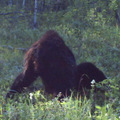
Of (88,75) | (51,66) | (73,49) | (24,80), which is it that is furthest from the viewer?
(73,49)

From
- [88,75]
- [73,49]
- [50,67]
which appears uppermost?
[73,49]

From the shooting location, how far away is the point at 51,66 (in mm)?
4262

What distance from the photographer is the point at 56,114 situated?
10.2ft

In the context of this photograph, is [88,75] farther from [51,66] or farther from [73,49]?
[73,49]

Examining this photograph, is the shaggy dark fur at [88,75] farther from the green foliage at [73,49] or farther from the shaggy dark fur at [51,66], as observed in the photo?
the shaggy dark fur at [51,66]

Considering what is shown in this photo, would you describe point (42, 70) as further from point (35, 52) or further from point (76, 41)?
point (76, 41)

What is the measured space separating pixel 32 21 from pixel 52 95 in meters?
7.60

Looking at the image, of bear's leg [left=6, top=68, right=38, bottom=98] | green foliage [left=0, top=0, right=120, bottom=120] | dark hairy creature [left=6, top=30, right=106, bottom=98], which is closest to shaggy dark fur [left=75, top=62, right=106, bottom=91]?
green foliage [left=0, top=0, right=120, bottom=120]

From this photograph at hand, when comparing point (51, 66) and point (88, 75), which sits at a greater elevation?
point (51, 66)

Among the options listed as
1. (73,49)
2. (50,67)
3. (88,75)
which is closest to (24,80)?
(50,67)

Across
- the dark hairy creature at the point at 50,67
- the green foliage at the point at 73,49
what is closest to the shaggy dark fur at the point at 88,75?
the green foliage at the point at 73,49

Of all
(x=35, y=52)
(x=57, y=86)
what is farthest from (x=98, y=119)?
(x=35, y=52)

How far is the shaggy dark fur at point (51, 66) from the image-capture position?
13.8ft

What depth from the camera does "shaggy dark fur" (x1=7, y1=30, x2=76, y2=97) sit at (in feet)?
13.8
